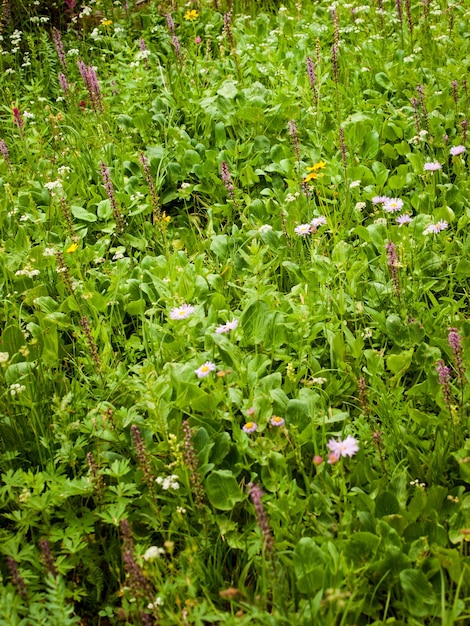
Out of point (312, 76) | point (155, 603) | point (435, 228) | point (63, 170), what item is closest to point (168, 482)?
point (155, 603)

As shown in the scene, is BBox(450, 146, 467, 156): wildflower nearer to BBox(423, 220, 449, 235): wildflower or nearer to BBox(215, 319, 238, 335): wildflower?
BBox(423, 220, 449, 235): wildflower

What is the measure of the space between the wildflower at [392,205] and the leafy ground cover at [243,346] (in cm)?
2

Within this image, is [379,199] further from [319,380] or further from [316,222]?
[319,380]

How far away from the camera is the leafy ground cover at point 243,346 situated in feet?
5.78

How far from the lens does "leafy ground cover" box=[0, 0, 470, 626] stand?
1762mm

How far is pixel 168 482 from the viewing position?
6.29 ft

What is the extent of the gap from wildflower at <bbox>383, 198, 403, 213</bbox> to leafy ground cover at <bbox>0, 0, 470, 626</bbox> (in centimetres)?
2

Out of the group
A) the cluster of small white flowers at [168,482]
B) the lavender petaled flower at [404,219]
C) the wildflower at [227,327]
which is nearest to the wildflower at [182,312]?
Answer: the wildflower at [227,327]

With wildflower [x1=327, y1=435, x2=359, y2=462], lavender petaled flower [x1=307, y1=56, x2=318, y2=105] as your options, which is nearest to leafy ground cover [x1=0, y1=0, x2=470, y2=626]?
wildflower [x1=327, y1=435, x2=359, y2=462]

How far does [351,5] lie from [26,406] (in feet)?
12.7

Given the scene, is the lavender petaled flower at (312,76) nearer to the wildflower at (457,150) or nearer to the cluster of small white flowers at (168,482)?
the wildflower at (457,150)

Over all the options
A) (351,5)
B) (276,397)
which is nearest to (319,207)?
(276,397)

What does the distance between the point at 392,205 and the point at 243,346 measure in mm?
994

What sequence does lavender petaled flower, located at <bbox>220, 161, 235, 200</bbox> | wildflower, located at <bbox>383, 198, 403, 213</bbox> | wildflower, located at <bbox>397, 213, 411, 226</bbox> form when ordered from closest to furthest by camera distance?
wildflower, located at <bbox>397, 213, 411, 226</bbox> < wildflower, located at <bbox>383, 198, 403, 213</bbox> < lavender petaled flower, located at <bbox>220, 161, 235, 200</bbox>
